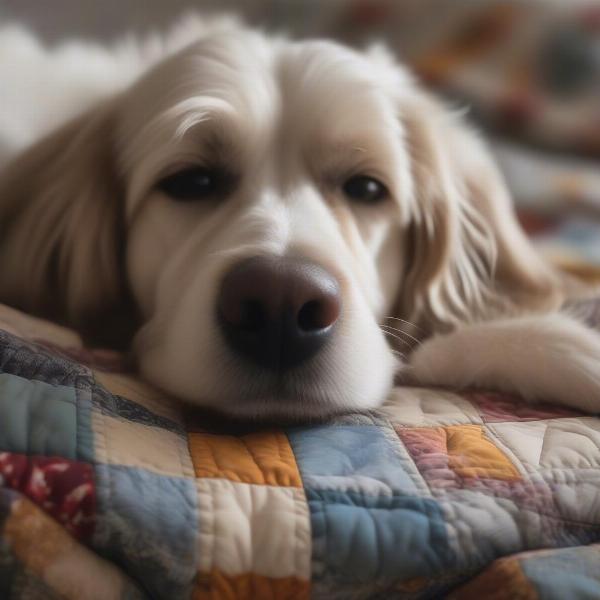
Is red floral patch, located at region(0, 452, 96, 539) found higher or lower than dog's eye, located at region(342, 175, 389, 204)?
lower

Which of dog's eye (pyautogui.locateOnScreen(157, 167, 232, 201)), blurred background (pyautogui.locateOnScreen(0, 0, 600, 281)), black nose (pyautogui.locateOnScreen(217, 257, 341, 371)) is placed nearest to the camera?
black nose (pyautogui.locateOnScreen(217, 257, 341, 371))

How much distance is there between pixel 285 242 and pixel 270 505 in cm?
39

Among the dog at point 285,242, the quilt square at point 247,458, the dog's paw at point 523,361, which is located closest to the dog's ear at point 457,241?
the dog at point 285,242

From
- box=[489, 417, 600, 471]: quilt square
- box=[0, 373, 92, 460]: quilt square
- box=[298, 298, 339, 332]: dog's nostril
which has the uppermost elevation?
box=[298, 298, 339, 332]: dog's nostril

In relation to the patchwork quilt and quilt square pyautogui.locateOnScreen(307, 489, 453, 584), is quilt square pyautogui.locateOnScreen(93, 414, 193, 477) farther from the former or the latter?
quilt square pyautogui.locateOnScreen(307, 489, 453, 584)

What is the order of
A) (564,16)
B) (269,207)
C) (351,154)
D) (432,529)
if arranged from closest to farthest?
(432,529)
(269,207)
(351,154)
(564,16)

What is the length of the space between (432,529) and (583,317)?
2.25 ft

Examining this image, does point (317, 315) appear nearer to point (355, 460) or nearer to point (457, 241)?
point (355, 460)

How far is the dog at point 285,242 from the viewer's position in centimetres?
97

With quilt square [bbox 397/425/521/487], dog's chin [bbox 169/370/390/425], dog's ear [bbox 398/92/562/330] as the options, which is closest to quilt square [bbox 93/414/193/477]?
dog's chin [bbox 169/370/390/425]

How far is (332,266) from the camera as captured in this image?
3.35 feet

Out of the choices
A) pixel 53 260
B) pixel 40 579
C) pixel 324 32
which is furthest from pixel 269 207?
pixel 324 32

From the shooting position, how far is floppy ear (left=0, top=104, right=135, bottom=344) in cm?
137

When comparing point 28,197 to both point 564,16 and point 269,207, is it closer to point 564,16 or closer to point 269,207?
point 269,207
